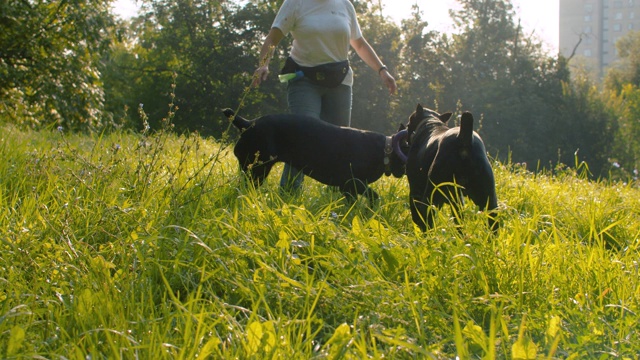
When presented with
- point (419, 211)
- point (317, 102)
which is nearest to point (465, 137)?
point (419, 211)

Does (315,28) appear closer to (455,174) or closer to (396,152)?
(396,152)

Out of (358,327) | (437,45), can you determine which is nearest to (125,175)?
(358,327)

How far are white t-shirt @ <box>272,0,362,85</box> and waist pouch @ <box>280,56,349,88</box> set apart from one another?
52 mm

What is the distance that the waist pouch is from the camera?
595 cm

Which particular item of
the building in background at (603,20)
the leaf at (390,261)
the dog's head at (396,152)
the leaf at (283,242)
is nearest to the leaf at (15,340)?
the leaf at (283,242)

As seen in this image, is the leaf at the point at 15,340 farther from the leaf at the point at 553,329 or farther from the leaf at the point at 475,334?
the leaf at the point at 553,329

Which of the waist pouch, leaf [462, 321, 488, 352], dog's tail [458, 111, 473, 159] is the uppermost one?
the waist pouch

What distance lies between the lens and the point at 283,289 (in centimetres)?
265

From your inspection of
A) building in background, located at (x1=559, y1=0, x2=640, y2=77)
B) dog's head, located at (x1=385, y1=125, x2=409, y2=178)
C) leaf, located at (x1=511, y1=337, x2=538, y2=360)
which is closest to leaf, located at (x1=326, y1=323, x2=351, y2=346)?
leaf, located at (x1=511, y1=337, x2=538, y2=360)

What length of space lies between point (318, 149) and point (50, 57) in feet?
32.7

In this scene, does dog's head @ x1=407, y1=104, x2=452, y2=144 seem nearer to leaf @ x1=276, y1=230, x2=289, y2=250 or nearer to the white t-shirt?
the white t-shirt

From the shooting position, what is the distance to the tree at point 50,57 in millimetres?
12430

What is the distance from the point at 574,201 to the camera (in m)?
5.41

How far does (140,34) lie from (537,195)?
33.0m
